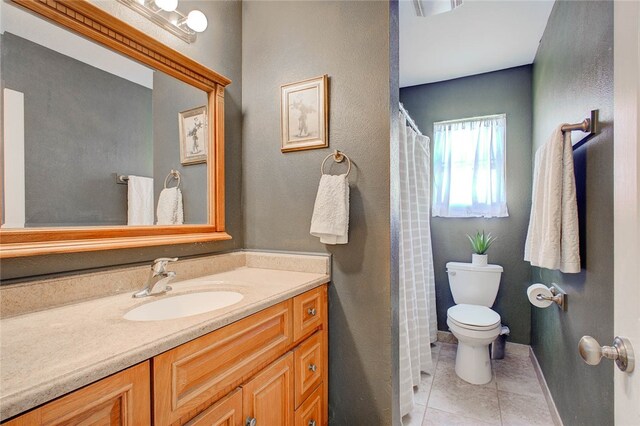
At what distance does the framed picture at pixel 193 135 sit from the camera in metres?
1.36

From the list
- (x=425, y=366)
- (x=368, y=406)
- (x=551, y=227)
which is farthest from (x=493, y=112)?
(x=368, y=406)

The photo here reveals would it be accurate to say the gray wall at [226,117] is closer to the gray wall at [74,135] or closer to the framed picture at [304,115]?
the gray wall at [74,135]

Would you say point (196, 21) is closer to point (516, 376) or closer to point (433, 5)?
point (433, 5)

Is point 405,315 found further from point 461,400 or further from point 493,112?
point 493,112

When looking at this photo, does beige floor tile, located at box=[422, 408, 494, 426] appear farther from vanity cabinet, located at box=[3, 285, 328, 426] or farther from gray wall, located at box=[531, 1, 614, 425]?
vanity cabinet, located at box=[3, 285, 328, 426]

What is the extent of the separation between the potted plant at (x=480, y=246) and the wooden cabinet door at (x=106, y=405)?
257 centimetres

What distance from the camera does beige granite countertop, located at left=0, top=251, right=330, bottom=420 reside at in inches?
19.5

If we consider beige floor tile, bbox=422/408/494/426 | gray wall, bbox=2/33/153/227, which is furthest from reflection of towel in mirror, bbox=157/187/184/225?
beige floor tile, bbox=422/408/494/426

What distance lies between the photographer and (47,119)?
3.06ft

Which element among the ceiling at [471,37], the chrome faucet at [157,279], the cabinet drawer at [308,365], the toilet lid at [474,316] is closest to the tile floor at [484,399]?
the toilet lid at [474,316]

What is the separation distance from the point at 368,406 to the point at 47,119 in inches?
65.4

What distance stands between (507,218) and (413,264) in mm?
1229

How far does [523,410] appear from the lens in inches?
71.1

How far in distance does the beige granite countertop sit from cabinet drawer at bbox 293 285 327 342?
11 cm
